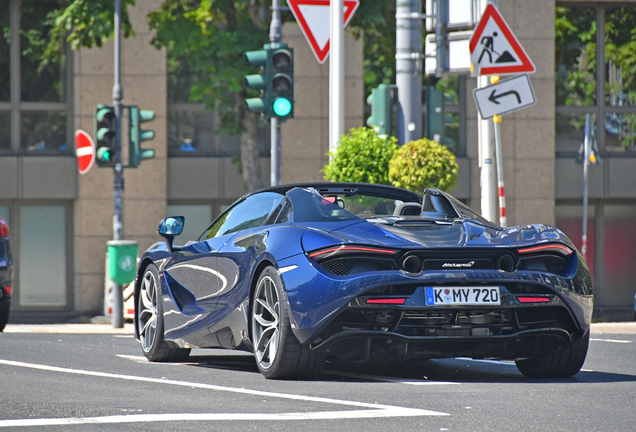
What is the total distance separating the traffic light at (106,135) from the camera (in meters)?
16.4

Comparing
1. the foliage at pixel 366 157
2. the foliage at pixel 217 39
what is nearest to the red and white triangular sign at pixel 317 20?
the foliage at pixel 366 157

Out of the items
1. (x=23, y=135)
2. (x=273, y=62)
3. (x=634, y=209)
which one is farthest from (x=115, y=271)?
(x=634, y=209)

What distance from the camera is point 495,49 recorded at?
11891mm

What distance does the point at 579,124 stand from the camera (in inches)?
880

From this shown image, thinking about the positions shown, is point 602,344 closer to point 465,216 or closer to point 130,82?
point 465,216

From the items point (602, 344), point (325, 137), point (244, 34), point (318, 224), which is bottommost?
point (602, 344)

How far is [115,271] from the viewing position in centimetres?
1591

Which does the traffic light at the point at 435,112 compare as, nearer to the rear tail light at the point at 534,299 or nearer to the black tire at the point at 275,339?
the black tire at the point at 275,339

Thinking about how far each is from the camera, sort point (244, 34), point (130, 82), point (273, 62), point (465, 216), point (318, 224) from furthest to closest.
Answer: point (130, 82)
point (244, 34)
point (273, 62)
point (465, 216)
point (318, 224)

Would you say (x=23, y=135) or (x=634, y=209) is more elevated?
(x=23, y=135)

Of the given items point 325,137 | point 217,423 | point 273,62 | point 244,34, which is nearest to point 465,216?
point 217,423

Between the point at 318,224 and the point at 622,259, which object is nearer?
the point at 318,224

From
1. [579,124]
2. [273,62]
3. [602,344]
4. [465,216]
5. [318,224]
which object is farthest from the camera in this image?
[579,124]

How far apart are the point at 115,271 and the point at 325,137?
620cm
